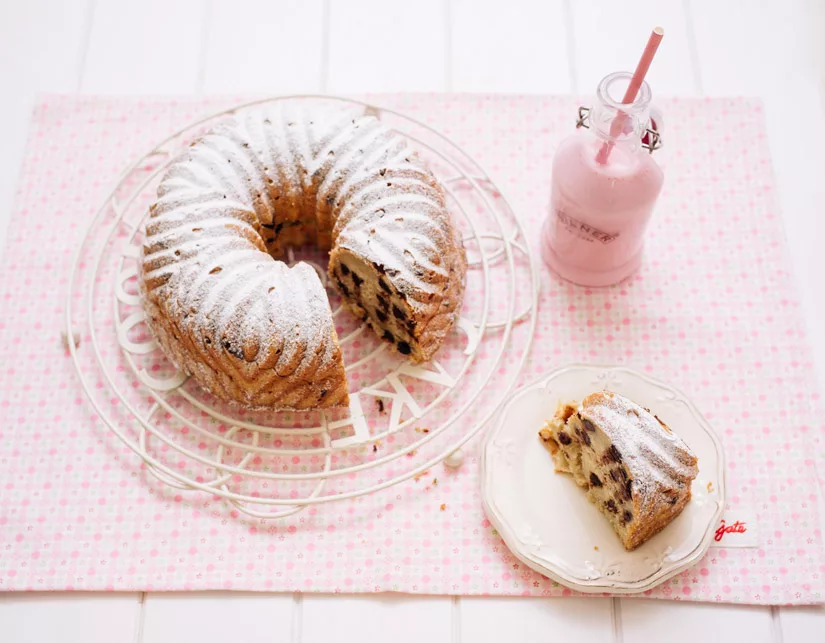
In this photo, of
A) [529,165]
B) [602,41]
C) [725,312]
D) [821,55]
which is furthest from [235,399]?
[821,55]

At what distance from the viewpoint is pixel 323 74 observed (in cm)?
286

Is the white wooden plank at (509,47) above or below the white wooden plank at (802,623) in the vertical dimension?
above

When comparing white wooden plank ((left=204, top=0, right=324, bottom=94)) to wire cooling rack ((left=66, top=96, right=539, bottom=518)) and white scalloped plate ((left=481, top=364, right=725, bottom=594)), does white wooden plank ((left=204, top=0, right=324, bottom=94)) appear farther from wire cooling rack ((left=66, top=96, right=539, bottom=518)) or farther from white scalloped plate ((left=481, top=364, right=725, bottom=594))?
white scalloped plate ((left=481, top=364, right=725, bottom=594))

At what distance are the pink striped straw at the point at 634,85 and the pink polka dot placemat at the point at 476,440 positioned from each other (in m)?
0.54

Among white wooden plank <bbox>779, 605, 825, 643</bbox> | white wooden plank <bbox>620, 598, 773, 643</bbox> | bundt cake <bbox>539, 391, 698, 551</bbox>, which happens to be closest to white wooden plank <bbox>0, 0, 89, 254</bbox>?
bundt cake <bbox>539, 391, 698, 551</bbox>

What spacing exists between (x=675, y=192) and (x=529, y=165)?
484mm

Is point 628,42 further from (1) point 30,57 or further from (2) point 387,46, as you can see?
(1) point 30,57

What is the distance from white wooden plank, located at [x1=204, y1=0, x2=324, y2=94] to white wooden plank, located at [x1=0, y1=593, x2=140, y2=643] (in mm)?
1684

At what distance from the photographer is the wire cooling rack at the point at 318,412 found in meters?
2.27

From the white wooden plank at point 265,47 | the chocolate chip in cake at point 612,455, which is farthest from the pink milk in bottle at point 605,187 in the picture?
the white wooden plank at point 265,47

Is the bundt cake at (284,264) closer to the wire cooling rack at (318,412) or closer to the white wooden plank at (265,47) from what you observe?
the wire cooling rack at (318,412)

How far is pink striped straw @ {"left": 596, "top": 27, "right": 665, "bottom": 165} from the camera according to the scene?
1.85 meters

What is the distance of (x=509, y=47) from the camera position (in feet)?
9.55

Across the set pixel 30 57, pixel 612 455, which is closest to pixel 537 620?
pixel 612 455
